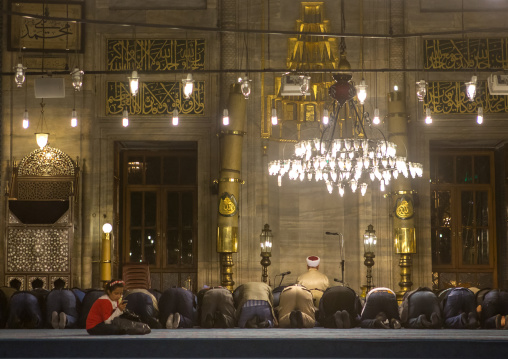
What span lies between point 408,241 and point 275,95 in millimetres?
2689

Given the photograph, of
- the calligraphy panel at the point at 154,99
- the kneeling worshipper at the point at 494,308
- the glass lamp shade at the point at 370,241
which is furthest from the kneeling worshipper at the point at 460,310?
the calligraphy panel at the point at 154,99

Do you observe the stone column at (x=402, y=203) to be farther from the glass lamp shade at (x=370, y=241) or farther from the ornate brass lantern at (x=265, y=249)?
the ornate brass lantern at (x=265, y=249)

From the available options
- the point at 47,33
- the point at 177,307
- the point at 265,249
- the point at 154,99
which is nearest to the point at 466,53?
the point at 265,249

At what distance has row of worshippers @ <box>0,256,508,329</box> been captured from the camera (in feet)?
28.6

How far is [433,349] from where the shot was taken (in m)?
6.52

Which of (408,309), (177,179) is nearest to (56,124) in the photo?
(177,179)

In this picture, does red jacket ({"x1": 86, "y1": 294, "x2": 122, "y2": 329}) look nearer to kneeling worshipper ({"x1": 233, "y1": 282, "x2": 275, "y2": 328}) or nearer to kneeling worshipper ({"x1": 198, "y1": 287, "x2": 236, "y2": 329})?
kneeling worshipper ({"x1": 198, "y1": 287, "x2": 236, "y2": 329})

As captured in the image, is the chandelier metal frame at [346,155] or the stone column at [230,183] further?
the stone column at [230,183]

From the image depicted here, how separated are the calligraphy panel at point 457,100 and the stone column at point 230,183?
2.66m

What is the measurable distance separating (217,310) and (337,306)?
1173 mm

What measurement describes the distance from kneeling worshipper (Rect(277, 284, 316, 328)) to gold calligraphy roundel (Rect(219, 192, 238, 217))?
9.82 feet

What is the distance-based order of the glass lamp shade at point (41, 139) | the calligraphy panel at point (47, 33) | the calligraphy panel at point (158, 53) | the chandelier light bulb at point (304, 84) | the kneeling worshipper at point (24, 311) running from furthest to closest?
the calligraphy panel at point (158, 53)
the calligraphy panel at point (47, 33)
the glass lamp shade at point (41, 139)
the chandelier light bulb at point (304, 84)
the kneeling worshipper at point (24, 311)

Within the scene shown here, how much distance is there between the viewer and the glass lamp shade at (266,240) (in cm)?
1194

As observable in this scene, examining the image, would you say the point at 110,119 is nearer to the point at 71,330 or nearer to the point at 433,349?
the point at 71,330
